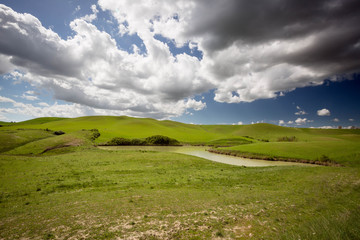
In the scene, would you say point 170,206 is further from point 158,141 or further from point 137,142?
point 158,141

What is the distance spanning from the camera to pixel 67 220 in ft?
34.4

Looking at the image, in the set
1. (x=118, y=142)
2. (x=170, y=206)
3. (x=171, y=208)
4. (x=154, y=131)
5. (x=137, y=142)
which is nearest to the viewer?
Answer: (x=171, y=208)

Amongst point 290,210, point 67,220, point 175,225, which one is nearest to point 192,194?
point 175,225

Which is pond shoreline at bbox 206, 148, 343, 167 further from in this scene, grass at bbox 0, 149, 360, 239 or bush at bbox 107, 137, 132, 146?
bush at bbox 107, 137, 132, 146

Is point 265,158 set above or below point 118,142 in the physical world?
below

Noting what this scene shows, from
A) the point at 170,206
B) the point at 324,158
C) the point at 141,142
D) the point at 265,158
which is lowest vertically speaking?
the point at 265,158

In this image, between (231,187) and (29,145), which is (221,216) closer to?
(231,187)

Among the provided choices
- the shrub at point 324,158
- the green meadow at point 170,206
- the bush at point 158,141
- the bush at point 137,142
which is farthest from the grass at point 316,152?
the bush at point 137,142

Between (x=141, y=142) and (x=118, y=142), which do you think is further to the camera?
(x=141, y=142)

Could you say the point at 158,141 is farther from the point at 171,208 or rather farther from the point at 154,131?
the point at 171,208

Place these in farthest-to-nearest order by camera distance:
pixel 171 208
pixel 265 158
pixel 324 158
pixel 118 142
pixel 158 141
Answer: pixel 158 141
pixel 118 142
pixel 265 158
pixel 324 158
pixel 171 208

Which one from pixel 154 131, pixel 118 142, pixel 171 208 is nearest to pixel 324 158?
pixel 171 208

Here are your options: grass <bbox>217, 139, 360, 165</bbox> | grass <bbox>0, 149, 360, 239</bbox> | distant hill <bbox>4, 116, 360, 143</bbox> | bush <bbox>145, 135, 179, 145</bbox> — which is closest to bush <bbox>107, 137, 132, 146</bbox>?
distant hill <bbox>4, 116, 360, 143</bbox>

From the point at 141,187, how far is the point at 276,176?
65.0 ft
